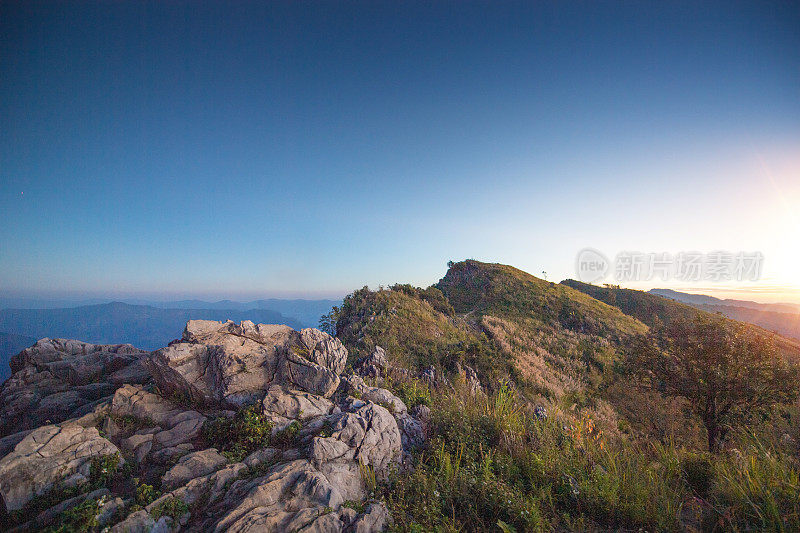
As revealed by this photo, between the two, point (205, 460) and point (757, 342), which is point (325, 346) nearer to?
point (205, 460)

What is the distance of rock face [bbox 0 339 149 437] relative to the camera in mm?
7078

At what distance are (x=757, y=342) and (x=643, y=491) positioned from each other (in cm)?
1135

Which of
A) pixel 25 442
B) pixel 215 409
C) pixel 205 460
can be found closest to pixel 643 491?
pixel 205 460

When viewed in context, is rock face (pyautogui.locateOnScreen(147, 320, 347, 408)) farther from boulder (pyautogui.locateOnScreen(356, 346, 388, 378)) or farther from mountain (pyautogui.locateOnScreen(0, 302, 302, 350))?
mountain (pyautogui.locateOnScreen(0, 302, 302, 350))

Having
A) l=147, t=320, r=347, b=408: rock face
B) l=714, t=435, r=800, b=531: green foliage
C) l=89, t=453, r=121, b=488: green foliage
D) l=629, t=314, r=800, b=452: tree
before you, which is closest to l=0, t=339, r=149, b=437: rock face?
l=147, t=320, r=347, b=408: rock face

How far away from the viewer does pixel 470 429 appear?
6312 millimetres

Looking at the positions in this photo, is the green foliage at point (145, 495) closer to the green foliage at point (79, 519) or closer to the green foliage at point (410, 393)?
the green foliage at point (79, 519)

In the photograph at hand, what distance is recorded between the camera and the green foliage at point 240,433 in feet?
18.7

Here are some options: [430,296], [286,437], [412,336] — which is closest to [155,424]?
[286,437]

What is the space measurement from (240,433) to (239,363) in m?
2.20

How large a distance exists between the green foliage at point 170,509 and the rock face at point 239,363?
2.67 m

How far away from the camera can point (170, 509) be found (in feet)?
13.7

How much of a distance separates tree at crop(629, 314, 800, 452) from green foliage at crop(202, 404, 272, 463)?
13.2m

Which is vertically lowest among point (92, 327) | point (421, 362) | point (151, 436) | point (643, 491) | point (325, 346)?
point (92, 327)
